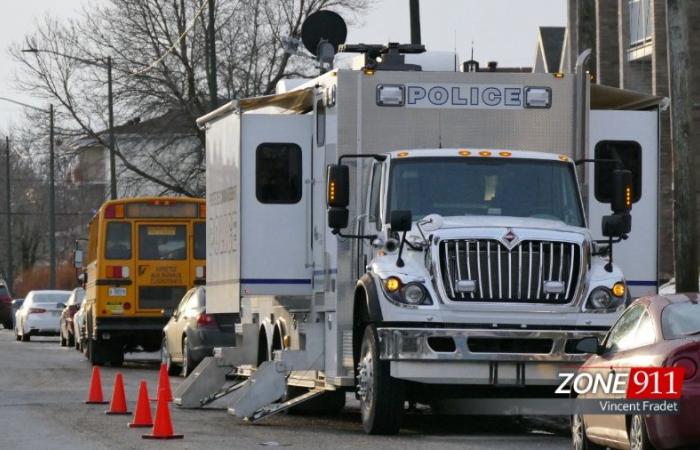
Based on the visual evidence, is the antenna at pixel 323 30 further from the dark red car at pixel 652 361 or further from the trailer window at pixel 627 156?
the dark red car at pixel 652 361

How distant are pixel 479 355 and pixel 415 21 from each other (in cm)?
1488

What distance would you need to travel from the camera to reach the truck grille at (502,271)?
15.7 meters

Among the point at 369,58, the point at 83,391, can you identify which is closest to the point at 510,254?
the point at 369,58

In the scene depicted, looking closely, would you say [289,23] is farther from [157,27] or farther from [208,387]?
[208,387]

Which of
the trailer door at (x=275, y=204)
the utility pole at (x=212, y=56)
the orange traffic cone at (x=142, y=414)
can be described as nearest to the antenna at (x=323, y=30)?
the trailer door at (x=275, y=204)

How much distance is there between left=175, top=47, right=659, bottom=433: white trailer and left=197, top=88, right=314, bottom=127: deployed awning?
3cm

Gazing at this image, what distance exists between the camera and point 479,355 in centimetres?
1547

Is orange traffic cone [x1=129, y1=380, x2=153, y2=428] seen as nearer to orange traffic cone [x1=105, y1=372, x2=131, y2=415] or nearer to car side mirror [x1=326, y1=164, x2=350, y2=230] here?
orange traffic cone [x1=105, y1=372, x2=131, y2=415]

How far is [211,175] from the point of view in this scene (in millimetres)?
20219

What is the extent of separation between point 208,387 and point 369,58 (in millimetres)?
4648

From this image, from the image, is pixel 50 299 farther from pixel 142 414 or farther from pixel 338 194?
pixel 338 194

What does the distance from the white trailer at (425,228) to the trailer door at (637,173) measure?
20 millimetres

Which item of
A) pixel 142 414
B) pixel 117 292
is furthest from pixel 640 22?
pixel 142 414

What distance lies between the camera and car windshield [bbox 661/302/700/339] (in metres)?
11.6
